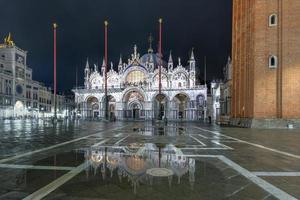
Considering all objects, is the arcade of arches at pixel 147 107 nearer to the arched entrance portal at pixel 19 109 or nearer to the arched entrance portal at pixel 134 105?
the arched entrance portal at pixel 134 105

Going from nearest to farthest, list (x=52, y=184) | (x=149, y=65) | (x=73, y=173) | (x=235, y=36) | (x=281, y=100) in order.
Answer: (x=52, y=184) → (x=73, y=173) → (x=281, y=100) → (x=235, y=36) → (x=149, y=65)

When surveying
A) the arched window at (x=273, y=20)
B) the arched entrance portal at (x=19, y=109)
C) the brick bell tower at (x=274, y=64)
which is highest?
the arched window at (x=273, y=20)

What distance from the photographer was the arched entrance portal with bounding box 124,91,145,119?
260 ft

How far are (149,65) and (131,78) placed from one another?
7279 mm

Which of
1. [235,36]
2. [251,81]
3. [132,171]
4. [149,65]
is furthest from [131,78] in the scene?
[132,171]

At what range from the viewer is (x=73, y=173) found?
6.54 meters

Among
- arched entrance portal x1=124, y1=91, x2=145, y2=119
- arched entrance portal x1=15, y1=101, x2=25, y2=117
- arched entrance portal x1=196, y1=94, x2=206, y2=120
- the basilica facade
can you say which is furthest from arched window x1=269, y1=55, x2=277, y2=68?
arched entrance portal x1=15, y1=101, x2=25, y2=117

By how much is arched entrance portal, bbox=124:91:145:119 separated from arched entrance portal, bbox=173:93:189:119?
1031 cm

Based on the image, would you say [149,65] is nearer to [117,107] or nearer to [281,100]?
[117,107]

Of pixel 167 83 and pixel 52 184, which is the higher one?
pixel 167 83

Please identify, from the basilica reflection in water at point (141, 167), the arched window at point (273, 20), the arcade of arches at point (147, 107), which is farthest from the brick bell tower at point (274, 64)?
the arcade of arches at point (147, 107)

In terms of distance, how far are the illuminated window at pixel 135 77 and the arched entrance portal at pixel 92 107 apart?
14.2 metres

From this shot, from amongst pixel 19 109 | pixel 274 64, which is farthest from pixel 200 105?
pixel 19 109

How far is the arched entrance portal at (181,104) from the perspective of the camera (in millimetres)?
75750
